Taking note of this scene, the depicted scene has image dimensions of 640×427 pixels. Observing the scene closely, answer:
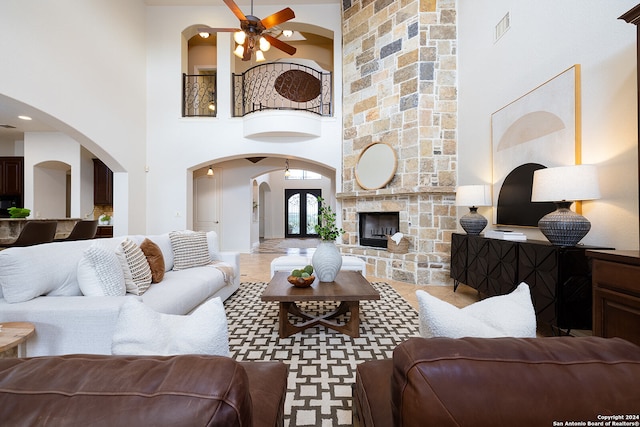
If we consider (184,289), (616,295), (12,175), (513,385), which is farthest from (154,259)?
(12,175)

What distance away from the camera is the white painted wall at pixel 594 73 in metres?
2.01

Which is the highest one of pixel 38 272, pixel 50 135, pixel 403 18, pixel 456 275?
pixel 403 18

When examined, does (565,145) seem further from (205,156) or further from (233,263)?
(205,156)

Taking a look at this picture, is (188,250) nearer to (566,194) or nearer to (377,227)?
(377,227)

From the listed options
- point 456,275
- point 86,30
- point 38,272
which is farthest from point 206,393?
point 86,30

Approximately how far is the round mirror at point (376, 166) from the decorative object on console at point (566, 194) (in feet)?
8.62

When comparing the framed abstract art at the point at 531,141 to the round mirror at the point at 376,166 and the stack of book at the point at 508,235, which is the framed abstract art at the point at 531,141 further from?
the round mirror at the point at 376,166

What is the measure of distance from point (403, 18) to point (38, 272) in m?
5.45

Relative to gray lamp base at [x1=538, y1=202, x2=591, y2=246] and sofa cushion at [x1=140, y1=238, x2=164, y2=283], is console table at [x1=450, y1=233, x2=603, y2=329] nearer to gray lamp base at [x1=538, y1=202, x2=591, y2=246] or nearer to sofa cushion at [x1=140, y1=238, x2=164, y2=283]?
gray lamp base at [x1=538, y1=202, x2=591, y2=246]

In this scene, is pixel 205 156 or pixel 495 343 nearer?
pixel 495 343

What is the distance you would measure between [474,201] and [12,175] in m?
9.59

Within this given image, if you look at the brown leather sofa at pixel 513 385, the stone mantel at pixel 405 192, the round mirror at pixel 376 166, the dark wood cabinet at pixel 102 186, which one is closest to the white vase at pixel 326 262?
the brown leather sofa at pixel 513 385

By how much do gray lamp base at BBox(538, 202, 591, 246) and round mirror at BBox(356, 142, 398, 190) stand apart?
8.78 ft

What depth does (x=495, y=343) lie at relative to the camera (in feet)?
1.97
